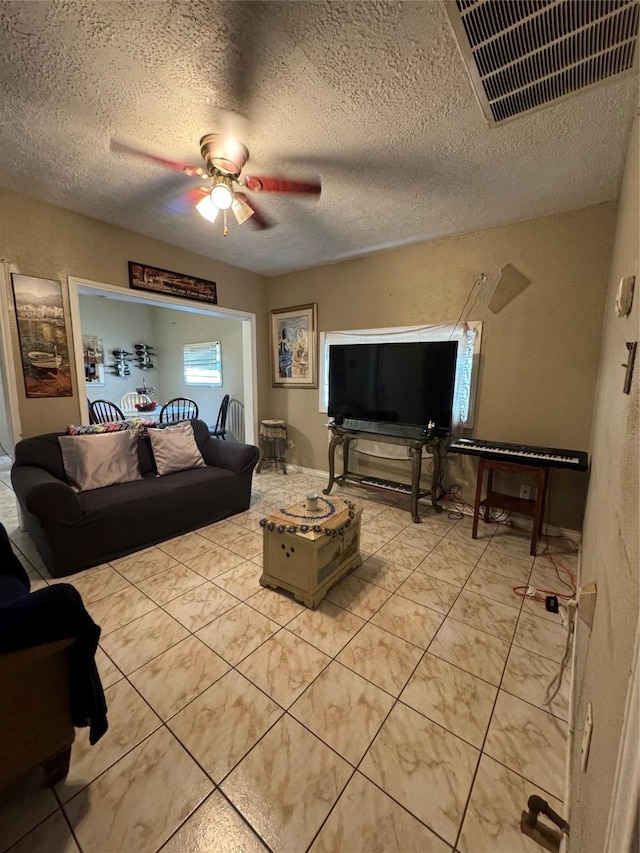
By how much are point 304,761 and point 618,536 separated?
1.23 m

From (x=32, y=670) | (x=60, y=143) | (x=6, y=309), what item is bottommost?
(x=32, y=670)

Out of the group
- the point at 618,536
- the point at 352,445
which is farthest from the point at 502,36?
the point at 352,445

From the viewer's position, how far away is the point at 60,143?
1.88 m

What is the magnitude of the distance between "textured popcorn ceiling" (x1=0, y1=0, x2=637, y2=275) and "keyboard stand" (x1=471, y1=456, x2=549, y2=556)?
1.92 metres

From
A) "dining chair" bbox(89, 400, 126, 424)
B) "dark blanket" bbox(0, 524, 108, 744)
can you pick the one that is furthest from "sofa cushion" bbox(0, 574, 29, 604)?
"dining chair" bbox(89, 400, 126, 424)

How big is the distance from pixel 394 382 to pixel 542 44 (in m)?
2.26

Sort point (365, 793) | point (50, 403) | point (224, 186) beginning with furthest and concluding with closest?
point (50, 403) → point (224, 186) → point (365, 793)

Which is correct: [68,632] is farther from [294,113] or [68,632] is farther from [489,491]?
[489,491]

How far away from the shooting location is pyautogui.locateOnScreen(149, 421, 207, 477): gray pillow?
2.97m

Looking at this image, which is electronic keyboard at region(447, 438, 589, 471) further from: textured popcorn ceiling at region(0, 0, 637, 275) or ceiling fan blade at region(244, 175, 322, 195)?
ceiling fan blade at region(244, 175, 322, 195)

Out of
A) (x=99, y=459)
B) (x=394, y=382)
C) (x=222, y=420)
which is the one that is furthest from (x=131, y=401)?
(x=394, y=382)

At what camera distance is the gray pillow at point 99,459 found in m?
2.51

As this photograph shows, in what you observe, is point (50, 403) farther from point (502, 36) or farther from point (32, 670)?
point (502, 36)

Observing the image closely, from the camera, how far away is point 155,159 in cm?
184
